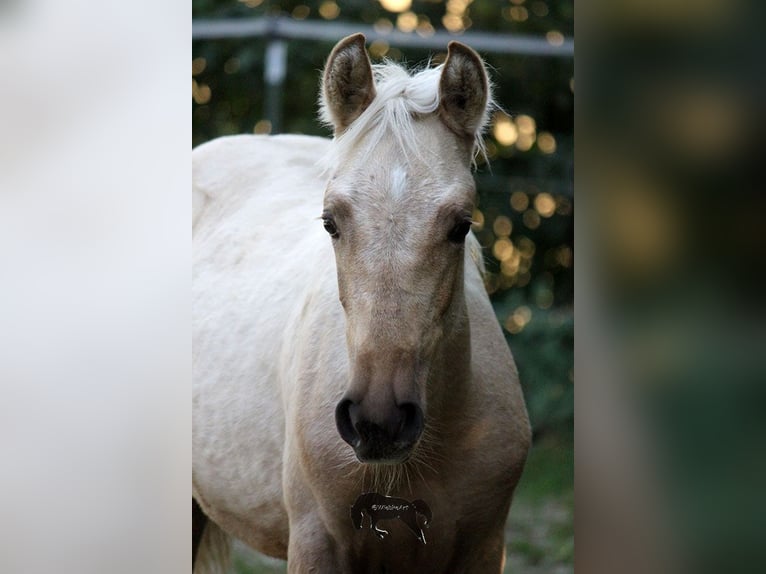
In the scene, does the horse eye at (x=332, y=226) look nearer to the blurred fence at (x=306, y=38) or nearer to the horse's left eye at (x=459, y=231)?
the horse's left eye at (x=459, y=231)

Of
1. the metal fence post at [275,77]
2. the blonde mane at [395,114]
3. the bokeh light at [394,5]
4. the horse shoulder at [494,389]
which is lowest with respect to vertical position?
the horse shoulder at [494,389]

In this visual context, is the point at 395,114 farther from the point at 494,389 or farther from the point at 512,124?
the point at 512,124

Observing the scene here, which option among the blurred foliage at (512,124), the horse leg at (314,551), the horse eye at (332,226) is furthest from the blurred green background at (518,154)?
the horse eye at (332,226)

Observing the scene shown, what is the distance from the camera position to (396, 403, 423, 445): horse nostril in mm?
1186

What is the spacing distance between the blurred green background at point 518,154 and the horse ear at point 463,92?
480 mm

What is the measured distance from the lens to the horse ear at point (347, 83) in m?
1.38

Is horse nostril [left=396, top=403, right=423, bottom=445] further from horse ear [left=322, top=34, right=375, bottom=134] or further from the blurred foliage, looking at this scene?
the blurred foliage

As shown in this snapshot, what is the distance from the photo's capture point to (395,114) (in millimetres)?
1380
